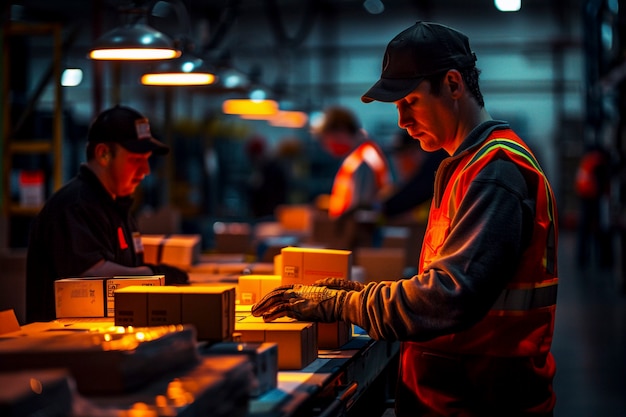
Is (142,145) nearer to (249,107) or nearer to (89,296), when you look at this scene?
(89,296)

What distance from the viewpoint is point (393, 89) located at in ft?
10.1

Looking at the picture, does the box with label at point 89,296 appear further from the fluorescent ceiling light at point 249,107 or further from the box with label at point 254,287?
the fluorescent ceiling light at point 249,107

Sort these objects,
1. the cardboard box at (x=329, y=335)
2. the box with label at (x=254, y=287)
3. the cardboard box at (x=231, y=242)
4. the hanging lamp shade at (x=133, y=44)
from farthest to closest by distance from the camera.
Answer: the cardboard box at (x=231, y=242)
the hanging lamp shade at (x=133, y=44)
the box with label at (x=254, y=287)
the cardboard box at (x=329, y=335)

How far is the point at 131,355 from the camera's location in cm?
226

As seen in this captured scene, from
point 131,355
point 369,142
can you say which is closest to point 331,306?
point 131,355

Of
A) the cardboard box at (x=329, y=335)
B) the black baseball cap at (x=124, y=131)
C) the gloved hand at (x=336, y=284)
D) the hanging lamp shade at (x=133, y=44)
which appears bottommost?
the cardboard box at (x=329, y=335)

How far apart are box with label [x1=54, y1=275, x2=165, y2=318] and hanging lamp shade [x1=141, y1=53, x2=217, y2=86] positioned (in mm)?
2080

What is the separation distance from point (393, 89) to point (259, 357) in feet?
3.11

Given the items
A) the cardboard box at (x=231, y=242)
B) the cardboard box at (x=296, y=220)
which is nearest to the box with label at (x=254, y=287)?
the cardboard box at (x=231, y=242)

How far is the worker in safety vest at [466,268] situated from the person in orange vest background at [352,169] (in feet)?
18.8

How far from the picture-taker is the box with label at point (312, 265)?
4.03 meters

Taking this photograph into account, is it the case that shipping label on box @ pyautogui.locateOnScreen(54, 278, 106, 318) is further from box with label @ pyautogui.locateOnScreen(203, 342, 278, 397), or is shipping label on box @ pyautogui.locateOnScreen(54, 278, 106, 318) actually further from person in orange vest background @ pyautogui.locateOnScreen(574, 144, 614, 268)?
person in orange vest background @ pyautogui.locateOnScreen(574, 144, 614, 268)

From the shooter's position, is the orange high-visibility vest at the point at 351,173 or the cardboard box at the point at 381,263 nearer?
the cardboard box at the point at 381,263

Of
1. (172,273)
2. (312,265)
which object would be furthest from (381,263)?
(312,265)
